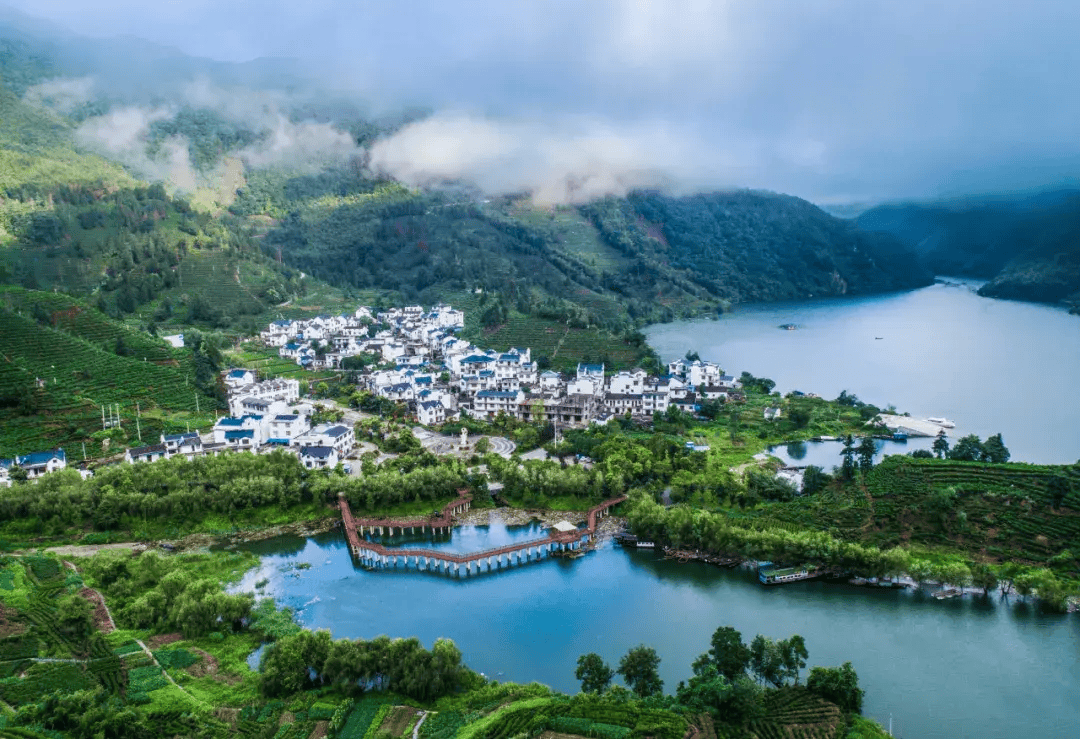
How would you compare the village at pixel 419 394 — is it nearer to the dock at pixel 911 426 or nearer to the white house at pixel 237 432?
the white house at pixel 237 432

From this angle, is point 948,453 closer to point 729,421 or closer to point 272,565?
point 729,421

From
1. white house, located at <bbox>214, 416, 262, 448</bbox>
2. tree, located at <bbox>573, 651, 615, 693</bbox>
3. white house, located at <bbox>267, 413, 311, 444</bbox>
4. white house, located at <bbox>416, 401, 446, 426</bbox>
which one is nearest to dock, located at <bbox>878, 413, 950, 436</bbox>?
white house, located at <bbox>416, 401, 446, 426</bbox>

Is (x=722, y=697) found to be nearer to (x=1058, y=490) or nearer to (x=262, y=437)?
(x=1058, y=490)

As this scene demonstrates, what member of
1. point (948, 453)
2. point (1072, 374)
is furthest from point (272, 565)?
point (1072, 374)

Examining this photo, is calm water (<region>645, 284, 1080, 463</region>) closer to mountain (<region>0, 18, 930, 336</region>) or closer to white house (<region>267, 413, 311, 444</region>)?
mountain (<region>0, 18, 930, 336</region>)

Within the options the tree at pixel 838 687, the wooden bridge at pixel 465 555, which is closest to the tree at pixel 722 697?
the tree at pixel 838 687

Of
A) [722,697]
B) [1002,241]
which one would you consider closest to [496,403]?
[722,697]
